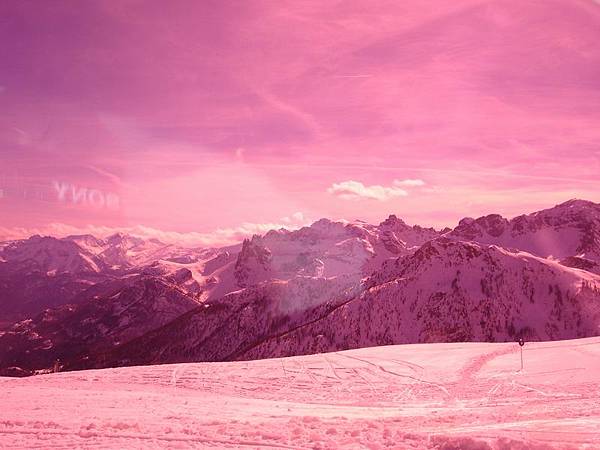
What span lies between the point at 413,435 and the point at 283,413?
7952 mm

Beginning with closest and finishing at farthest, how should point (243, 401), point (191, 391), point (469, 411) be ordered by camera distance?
point (469, 411)
point (243, 401)
point (191, 391)

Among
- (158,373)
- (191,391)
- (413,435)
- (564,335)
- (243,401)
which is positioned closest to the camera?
(413,435)

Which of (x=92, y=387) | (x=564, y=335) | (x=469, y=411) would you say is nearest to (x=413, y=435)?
(x=469, y=411)

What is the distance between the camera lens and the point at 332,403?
26516 millimetres

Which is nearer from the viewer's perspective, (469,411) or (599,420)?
(599,420)

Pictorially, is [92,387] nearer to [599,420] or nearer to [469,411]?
[469,411]

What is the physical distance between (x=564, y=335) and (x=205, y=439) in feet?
670

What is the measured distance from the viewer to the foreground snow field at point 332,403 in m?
16.1

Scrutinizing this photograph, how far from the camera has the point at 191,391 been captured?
30078 mm

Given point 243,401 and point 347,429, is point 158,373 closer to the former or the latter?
point 243,401

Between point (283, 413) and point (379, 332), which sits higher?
point (283, 413)

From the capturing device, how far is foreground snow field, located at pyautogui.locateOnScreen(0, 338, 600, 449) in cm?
1612

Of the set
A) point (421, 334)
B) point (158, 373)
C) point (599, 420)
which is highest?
point (599, 420)

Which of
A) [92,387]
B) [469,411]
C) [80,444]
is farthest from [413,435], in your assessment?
[92,387]
